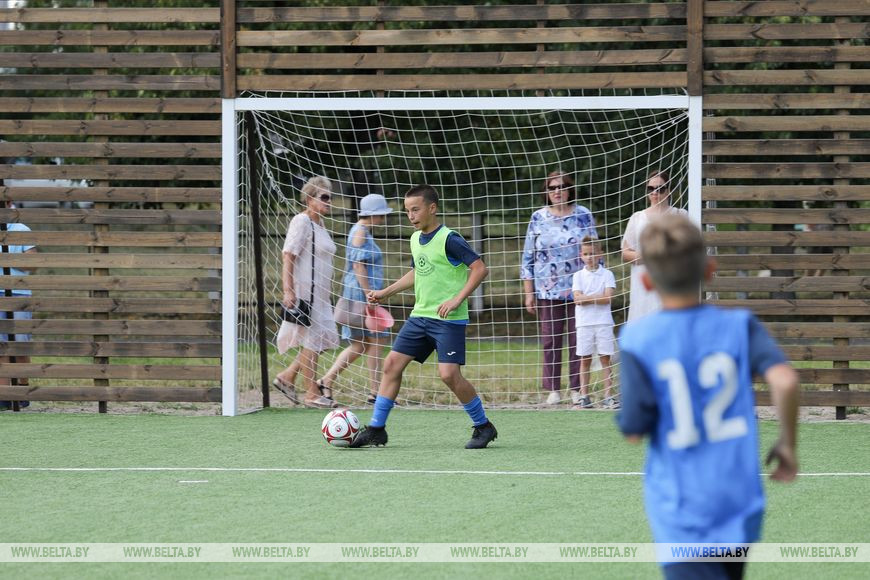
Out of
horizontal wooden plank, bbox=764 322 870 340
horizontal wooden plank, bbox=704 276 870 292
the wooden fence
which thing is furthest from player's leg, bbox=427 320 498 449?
horizontal wooden plank, bbox=764 322 870 340

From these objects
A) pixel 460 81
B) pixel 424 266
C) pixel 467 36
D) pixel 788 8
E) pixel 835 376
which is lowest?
pixel 835 376

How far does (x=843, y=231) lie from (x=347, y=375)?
4.65 meters

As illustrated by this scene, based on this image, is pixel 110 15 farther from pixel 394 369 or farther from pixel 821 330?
pixel 821 330

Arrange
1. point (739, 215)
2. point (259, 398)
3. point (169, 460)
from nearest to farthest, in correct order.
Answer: point (169, 460)
point (739, 215)
point (259, 398)

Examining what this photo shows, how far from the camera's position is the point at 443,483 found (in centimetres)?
633

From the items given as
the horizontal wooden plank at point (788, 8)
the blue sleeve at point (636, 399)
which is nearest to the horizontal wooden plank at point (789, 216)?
the horizontal wooden plank at point (788, 8)

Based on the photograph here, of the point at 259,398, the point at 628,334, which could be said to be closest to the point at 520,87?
the point at 259,398

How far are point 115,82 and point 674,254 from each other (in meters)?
8.18

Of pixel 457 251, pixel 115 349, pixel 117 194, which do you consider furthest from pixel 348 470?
pixel 117 194

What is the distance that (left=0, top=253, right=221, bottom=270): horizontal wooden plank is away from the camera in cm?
987

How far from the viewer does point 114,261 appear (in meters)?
9.93

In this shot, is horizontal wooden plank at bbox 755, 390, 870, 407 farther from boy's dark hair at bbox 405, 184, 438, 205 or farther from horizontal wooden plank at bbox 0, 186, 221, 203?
horizontal wooden plank at bbox 0, 186, 221, 203

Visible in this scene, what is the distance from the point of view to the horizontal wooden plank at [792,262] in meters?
9.39

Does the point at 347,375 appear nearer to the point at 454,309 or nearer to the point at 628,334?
the point at 454,309
